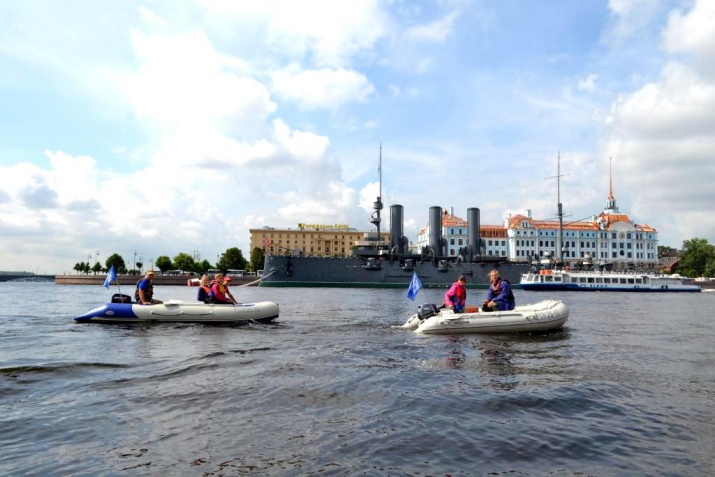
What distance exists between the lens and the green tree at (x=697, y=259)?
108m

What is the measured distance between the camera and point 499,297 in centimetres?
1591

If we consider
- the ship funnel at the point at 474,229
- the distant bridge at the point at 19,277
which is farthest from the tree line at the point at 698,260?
the distant bridge at the point at 19,277

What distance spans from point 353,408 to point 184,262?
378 feet

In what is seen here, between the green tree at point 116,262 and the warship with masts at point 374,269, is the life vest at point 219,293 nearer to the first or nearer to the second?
the warship with masts at point 374,269

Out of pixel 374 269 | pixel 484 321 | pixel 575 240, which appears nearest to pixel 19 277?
pixel 374 269

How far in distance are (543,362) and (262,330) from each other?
905 cm

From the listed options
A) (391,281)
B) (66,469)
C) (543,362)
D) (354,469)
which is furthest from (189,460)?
(391,281)

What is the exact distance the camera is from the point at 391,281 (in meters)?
69.1

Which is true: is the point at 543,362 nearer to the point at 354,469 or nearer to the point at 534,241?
the point at 354,469

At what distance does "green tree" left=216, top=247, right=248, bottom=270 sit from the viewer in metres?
117

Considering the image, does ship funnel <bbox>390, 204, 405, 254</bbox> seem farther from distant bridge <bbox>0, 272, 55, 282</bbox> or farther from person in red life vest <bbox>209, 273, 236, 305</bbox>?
distant bridge <bbox>0, 272, 55, 282</bbox>

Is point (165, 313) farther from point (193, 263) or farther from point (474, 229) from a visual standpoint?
point (193, 263)

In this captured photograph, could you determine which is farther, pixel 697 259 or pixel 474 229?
pixel 697 259

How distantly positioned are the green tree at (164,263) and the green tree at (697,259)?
116 m
